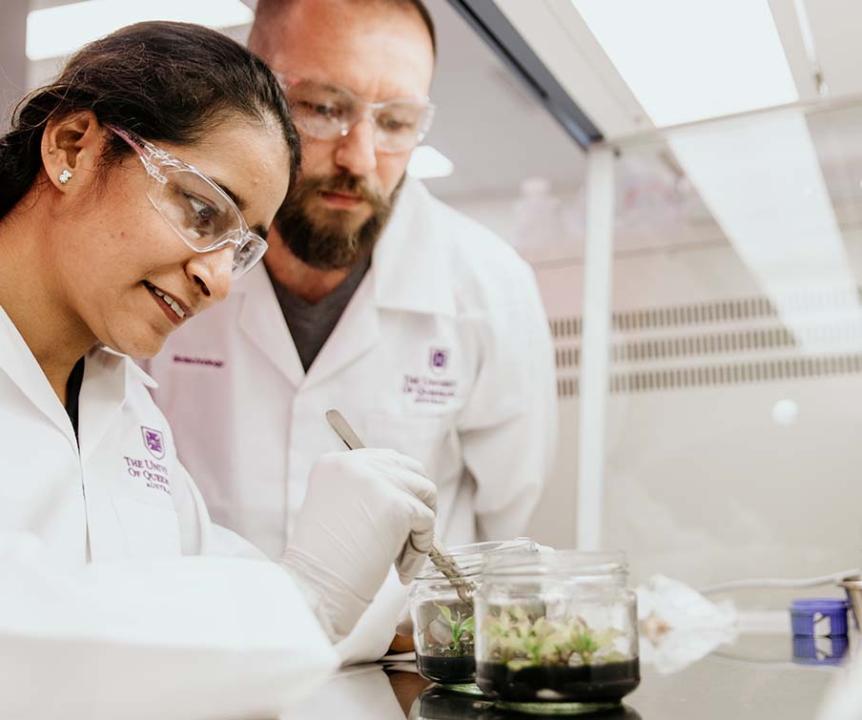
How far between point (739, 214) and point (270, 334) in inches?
47.9

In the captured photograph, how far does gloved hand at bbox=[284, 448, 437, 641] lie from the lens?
1.34m

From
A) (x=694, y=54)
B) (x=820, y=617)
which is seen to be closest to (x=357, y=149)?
(x=694, y=54)

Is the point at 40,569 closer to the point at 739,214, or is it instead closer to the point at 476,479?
the point at 476,479

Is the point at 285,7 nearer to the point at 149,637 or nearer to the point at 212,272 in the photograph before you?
the point at 212,272

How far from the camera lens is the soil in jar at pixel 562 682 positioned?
0.99 meters

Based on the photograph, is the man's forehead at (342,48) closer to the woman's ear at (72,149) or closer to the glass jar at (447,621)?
the woman's ear at (72,149)

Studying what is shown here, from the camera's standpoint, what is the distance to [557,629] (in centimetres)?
102

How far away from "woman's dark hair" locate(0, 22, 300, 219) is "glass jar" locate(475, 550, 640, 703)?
0.70 m

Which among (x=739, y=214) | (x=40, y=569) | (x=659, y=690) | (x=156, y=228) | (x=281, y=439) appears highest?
(x=739, y=214)

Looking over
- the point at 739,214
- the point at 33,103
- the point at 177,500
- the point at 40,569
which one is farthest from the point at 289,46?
the point at 40,569

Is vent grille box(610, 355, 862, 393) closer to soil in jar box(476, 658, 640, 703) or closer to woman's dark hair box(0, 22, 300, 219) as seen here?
woman's dark hair box(0, 22, 300, 219)

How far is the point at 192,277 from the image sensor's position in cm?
136

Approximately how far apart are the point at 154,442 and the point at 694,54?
137cm

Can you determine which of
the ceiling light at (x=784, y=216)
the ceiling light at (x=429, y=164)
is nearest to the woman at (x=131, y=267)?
the ceiling light at (x=429, y=164)
